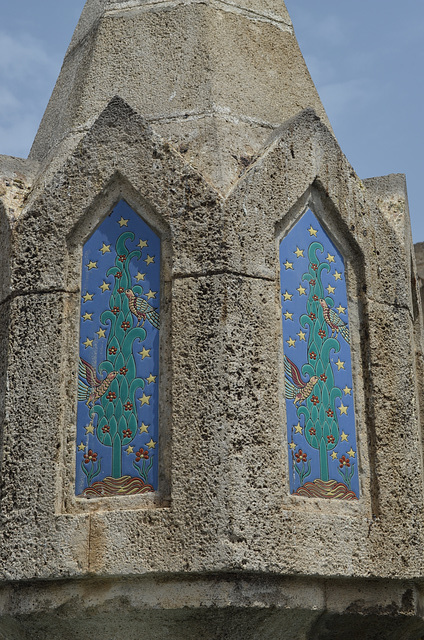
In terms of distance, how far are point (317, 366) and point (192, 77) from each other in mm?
1936

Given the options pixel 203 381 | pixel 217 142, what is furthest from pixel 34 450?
pixel 217 142

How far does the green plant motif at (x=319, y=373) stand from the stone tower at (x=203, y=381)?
0.04 ft

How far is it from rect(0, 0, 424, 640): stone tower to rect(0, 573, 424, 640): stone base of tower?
0.01 m

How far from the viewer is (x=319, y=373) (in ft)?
17.6

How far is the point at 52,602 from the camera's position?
4.93 m

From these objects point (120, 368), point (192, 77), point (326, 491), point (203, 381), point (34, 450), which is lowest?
point (326, 491)

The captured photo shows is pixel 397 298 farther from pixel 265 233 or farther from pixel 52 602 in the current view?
pixel 52 602

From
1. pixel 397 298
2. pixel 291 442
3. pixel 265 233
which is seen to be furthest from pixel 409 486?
pixel 265 233

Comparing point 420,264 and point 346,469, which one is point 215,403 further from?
point 420,264

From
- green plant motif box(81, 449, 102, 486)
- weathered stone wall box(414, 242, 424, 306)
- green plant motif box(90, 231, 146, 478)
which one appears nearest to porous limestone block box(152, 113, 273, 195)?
green plant motif box(90, 231, 146, 478)

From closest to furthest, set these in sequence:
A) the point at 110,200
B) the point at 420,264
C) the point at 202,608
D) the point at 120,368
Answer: the point at 202,608 < the point at 120,368 < the point at 110,200 < the point at 420,264

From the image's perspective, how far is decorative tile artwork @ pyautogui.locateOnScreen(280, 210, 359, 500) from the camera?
17.0ft

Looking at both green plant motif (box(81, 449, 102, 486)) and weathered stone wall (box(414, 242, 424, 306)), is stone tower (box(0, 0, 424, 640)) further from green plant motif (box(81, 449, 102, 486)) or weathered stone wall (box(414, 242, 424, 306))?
weathered stone wall (box(414, 242, 424, 306))

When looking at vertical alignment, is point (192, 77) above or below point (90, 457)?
above
